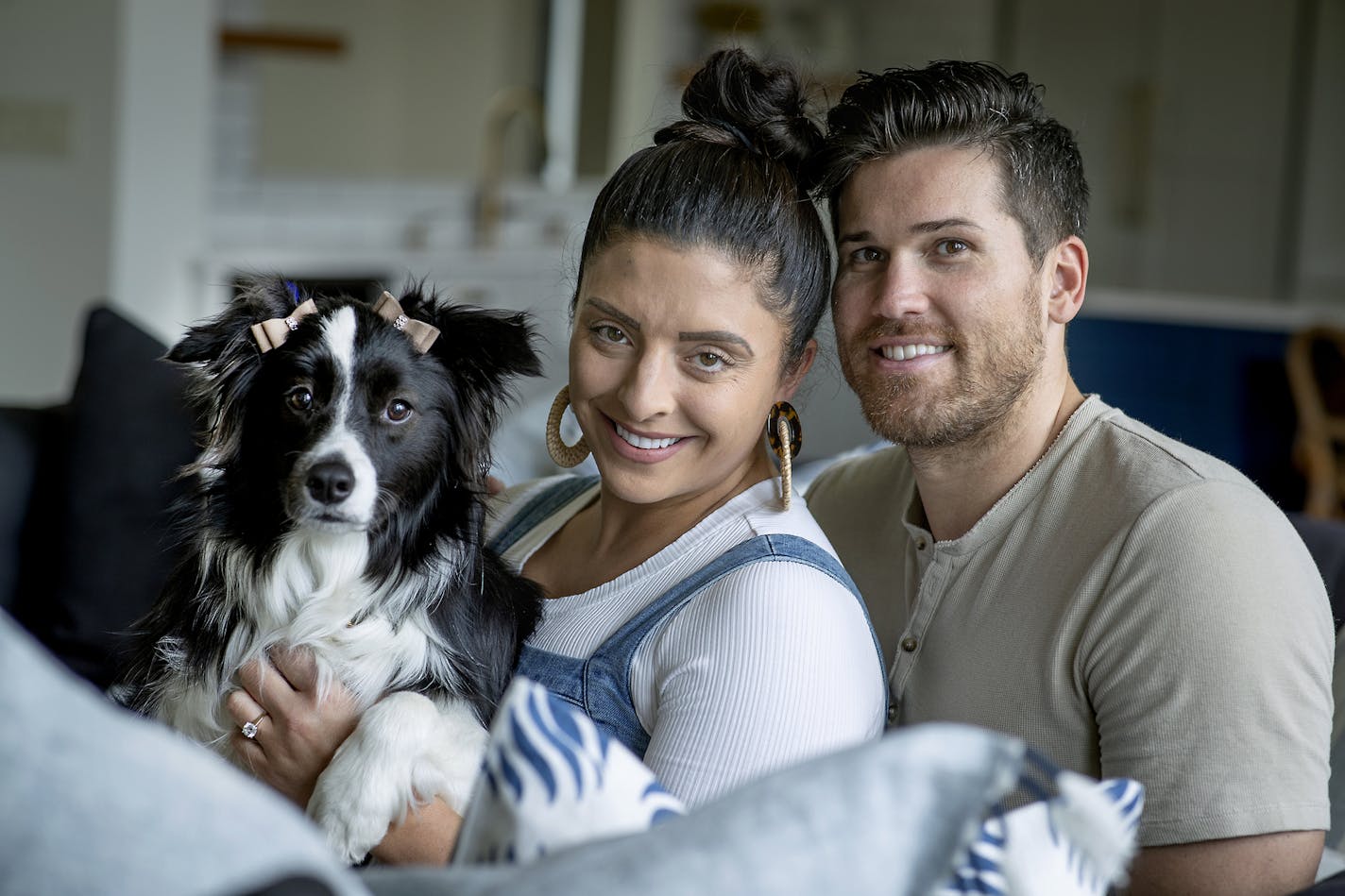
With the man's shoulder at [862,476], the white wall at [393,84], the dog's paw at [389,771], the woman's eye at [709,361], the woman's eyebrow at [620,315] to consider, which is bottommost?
the dog's paw at [389,771]

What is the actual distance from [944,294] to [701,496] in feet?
1.30

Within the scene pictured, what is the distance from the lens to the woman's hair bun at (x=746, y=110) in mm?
1603

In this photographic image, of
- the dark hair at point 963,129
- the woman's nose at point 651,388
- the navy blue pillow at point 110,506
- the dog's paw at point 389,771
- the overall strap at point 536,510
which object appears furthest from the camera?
the navy blue pillow at point 110,506

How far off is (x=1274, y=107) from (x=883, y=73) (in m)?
5.95

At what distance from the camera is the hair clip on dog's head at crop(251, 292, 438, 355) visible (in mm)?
1561

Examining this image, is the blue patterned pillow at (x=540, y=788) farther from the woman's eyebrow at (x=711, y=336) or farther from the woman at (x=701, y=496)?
the woman's eyebrow at (x=711, y=336)

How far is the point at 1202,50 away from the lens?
687cm

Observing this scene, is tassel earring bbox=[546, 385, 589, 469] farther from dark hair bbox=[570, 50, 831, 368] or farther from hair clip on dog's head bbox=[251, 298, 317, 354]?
hair clip on dog's head bbox=[251, 298, 317, 354]

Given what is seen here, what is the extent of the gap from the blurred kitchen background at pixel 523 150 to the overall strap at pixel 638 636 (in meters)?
2.80

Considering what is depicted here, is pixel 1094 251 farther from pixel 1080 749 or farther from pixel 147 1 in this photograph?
pixel 1080 749

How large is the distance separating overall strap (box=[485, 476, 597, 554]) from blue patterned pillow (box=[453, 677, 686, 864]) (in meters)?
1.01

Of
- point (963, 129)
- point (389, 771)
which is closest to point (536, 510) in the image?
point (389, 771)

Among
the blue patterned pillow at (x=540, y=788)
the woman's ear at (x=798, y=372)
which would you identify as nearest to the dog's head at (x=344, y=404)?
the woman's ear at (x=798, y=372)

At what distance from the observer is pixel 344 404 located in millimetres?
1564
